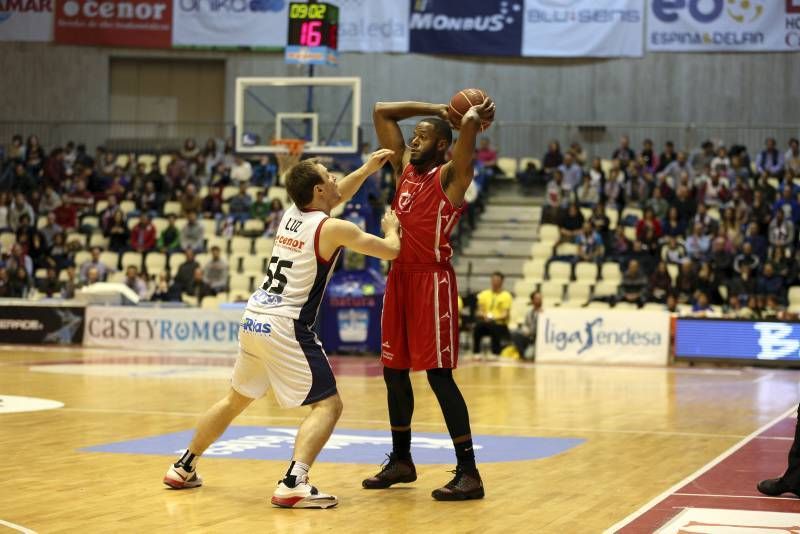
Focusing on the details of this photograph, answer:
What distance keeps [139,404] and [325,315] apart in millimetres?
8794

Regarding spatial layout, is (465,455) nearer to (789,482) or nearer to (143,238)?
(789,482)

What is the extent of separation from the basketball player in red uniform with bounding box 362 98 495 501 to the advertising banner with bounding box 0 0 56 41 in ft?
70.3

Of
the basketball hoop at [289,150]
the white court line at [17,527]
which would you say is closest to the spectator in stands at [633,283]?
the basketball hoop at [289,150]

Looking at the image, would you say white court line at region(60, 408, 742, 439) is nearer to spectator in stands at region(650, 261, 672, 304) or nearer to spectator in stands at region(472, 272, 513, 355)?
spectator in stands at region(472, 272, 513, 355)

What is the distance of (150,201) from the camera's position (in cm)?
2655

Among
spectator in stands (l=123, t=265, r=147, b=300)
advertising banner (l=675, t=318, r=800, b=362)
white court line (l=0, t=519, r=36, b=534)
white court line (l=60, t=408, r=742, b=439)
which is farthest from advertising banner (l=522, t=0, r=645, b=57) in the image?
white court line (l=0, t=519, r=36, b=534)

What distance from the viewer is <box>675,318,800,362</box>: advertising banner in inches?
767

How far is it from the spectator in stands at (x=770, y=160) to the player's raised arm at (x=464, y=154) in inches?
753

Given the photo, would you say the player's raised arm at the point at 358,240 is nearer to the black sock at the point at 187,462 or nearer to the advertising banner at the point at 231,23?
the black sock at the point at 187,462

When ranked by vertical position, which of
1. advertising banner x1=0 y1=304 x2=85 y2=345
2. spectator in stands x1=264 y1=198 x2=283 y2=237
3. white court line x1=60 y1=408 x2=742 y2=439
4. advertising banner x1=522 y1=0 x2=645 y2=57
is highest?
advertising banner x1=522 y1=0 x2=645 y2=57

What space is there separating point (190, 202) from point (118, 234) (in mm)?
1668

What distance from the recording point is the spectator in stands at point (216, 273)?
23.0m

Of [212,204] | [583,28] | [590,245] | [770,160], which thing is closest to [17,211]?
[212,204]

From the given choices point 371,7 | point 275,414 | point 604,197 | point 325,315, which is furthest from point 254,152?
point 275,414
